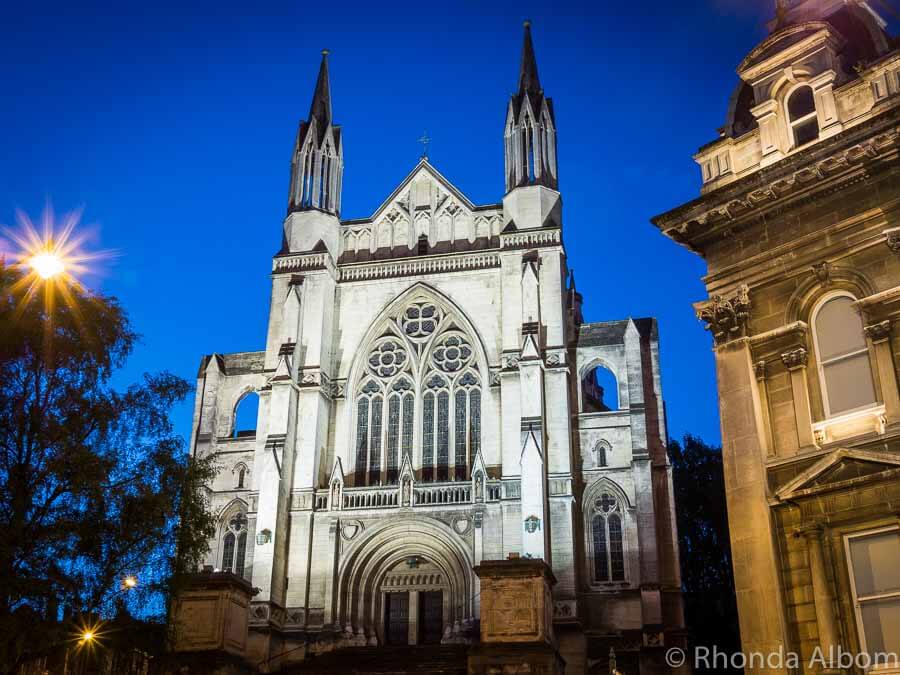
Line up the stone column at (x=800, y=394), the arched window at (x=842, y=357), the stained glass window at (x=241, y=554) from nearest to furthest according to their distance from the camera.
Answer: the arched window at (x=842, y=357), the stone column at (x=800, y=394), the stained glass window at (x=241, y=554)

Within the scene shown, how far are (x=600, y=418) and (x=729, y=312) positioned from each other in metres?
18.0

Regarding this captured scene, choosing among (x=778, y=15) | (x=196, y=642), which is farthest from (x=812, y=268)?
(x=196, y=642)

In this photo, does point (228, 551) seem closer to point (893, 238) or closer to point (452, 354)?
point (452, 354)

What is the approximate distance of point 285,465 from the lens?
3366 centimetres

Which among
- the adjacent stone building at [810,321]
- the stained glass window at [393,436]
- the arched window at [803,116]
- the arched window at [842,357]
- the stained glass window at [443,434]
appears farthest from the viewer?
the stained glass window at [393,436]

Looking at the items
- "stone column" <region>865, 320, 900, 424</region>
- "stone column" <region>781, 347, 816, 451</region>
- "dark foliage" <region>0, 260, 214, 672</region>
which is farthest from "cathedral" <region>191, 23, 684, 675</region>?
"stone column" <region>865, 320, 900, 424</region>

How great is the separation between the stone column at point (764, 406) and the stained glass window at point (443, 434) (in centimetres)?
1943

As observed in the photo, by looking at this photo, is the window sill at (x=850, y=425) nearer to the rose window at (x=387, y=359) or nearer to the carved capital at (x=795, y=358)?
the carved capital at (x=795, y=358)

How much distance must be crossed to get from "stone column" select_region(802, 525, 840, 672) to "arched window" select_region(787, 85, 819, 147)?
663 cm

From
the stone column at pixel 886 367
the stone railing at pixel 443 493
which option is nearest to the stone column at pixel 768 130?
the stone column at pixel 886 367

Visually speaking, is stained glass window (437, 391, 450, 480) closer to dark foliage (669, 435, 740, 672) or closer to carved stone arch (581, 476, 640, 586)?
carved stone arch (581, 476, 640, 586)

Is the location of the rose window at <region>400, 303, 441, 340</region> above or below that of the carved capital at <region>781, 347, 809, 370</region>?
above

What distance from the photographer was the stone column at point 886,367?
14.0 metres

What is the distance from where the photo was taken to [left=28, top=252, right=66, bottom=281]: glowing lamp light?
1875 centimetres
